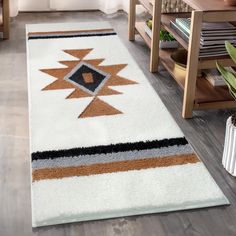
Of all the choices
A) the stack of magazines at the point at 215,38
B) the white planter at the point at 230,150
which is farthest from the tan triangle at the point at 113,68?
the white planter at the point at 230,150

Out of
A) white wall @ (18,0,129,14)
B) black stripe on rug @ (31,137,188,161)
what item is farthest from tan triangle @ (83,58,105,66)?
white wall @ (18,0,129,14)

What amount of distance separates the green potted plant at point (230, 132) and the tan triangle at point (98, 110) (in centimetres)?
59

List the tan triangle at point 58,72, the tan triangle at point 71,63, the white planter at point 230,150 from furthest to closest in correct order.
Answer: the tan triangle at point 71,63 < the tan triangle at point 58,72 < the white planter at point 230,150

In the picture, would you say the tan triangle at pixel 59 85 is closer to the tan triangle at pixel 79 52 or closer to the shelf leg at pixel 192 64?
the tan triangle at pixel 79 52

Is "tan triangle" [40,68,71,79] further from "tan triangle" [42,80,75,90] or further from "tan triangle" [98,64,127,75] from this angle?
"tan triangle" [98,64,127,75]

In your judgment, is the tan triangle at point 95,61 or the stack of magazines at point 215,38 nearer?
the stack of magazines at point 215,38

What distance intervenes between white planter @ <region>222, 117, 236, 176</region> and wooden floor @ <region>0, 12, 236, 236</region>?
0.09 ft

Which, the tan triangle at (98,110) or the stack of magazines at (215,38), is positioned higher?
the stack of magazines at (215,38)

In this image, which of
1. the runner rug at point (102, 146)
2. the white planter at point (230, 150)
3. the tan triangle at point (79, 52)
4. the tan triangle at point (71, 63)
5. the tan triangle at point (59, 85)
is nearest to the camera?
the runner rug at point (102, 146)

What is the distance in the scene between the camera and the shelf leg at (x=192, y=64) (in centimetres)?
192

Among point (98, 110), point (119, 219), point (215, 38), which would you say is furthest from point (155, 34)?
point (119, 219)

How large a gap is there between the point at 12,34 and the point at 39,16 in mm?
458

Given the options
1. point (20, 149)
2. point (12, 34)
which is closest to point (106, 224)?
point (20, 149)

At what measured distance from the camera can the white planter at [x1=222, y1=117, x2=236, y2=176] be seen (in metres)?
1.69
